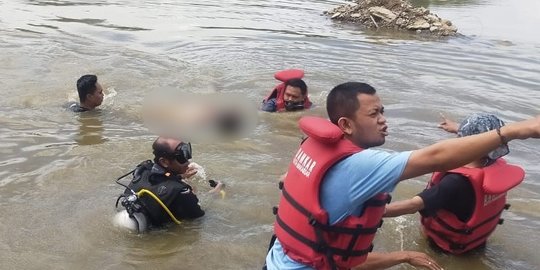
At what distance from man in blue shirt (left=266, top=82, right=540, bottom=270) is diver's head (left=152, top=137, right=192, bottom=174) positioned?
1.93 m

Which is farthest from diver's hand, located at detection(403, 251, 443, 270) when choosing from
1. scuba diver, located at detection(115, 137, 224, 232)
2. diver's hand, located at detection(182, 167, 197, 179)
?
diver's hand, located at detection(182, 167, 197, 179)

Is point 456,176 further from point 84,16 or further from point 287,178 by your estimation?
point 84,16

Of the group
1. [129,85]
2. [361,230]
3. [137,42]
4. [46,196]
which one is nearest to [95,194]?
[46,196]

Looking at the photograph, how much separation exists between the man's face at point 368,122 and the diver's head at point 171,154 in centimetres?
229

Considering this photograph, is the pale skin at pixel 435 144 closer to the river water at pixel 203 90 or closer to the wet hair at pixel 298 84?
the river water at pixel 203 90

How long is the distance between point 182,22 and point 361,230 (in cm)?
1748

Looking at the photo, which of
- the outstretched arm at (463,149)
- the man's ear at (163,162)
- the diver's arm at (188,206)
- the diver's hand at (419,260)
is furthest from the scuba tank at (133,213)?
the outstretched arm at (463,149)

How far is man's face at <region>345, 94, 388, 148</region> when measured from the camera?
2875 mm

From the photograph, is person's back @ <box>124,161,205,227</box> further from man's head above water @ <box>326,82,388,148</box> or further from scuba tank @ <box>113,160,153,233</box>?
man's head above water @ <box>326,82,388,148</box>

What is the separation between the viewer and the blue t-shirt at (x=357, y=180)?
2.61 m

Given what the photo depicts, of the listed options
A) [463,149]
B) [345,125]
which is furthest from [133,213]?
[463,149]

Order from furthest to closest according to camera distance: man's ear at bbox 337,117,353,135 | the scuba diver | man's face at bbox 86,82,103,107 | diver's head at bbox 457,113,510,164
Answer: man's face at bbox 86,82,103,107
the scuba diver
diver's head at bbox 457,113,510,164
man's ear at bbox 337,117,353,135

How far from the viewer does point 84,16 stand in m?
19.7

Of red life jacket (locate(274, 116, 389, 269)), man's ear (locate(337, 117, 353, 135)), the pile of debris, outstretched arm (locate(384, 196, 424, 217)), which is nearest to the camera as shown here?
red life jacket (locate(274, 116, 389, 269))
